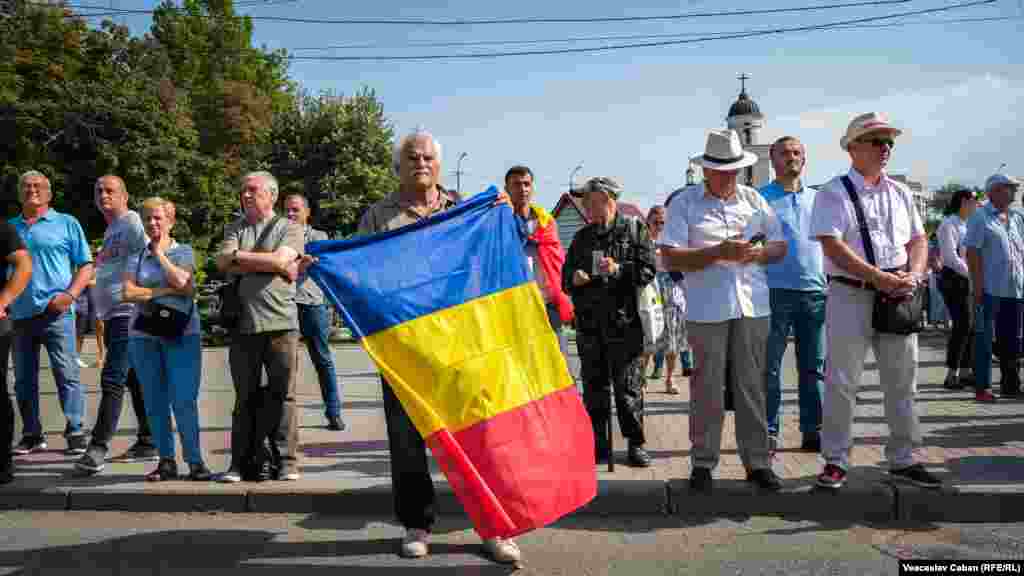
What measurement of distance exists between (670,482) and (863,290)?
67.8 inches

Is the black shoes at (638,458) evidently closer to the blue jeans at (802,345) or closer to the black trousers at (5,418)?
the blue jeans at (802,345)

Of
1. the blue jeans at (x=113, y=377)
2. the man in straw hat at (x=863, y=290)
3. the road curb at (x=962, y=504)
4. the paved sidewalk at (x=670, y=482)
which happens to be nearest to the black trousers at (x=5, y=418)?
the paved sidewalk at (x=670, y=482)

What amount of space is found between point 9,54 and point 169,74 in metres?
13.1

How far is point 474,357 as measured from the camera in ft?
14.8

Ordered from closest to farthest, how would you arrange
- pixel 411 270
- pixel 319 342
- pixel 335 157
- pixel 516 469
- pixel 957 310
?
pixel 516 469 → pixel 411 270 → pixel 319 342 → pixel 957 310 → pixel 335 157

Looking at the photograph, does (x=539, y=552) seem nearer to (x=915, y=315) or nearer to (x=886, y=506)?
(x=886, y=506)

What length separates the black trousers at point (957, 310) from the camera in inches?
406

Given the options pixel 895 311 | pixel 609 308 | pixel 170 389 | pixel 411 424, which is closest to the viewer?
pixel 411 424

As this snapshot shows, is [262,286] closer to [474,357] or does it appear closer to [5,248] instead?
[5,248]

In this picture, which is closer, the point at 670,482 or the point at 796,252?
the point at 670,482

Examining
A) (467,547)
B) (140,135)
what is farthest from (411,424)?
(140,135)

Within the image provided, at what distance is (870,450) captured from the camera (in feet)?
22.5

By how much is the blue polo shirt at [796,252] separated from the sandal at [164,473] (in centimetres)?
460

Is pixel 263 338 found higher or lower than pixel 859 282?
lower
